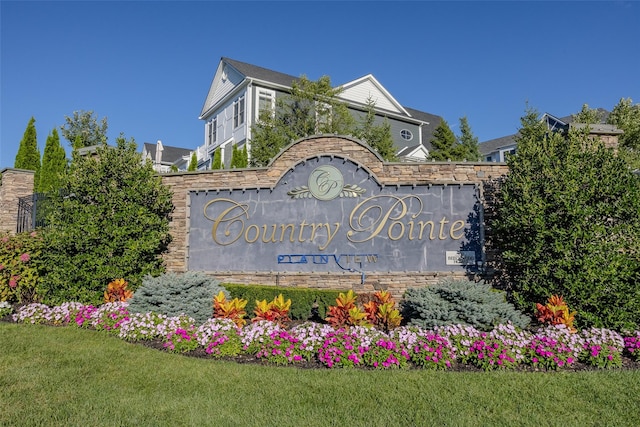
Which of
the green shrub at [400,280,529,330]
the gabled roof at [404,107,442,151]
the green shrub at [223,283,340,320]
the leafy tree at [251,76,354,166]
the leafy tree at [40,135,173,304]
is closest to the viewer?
the green shrub at [400,280,529,330]

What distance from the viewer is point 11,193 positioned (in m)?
13.2

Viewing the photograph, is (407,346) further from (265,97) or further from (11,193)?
(265,97)

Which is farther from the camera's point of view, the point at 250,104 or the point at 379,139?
the point at 250,104

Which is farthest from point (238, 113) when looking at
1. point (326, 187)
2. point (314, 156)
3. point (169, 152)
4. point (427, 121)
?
point (169, 152)

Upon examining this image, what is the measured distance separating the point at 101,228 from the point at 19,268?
6.73 feet

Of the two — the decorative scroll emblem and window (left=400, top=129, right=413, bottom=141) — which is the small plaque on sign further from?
window (left=400, top=129, right=413, bottom=141)

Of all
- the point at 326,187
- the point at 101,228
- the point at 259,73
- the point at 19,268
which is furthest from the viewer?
the point at 259,73

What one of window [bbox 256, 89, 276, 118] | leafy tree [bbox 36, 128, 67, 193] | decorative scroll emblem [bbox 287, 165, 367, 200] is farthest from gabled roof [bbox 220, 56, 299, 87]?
decorative scroll emblem [bbox 287, 165, 367, 200]

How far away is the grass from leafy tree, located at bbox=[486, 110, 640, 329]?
1876 millimetres

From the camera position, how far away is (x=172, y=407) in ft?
13.6

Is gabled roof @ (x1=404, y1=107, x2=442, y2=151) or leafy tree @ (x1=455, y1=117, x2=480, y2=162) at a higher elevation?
gabled roof @ (x1=404, y1=107, x2=442, y2=151)

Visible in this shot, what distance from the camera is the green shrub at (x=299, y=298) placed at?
314 inches

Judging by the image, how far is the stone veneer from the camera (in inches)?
350

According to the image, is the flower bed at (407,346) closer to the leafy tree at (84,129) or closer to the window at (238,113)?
the window at (238,113)
